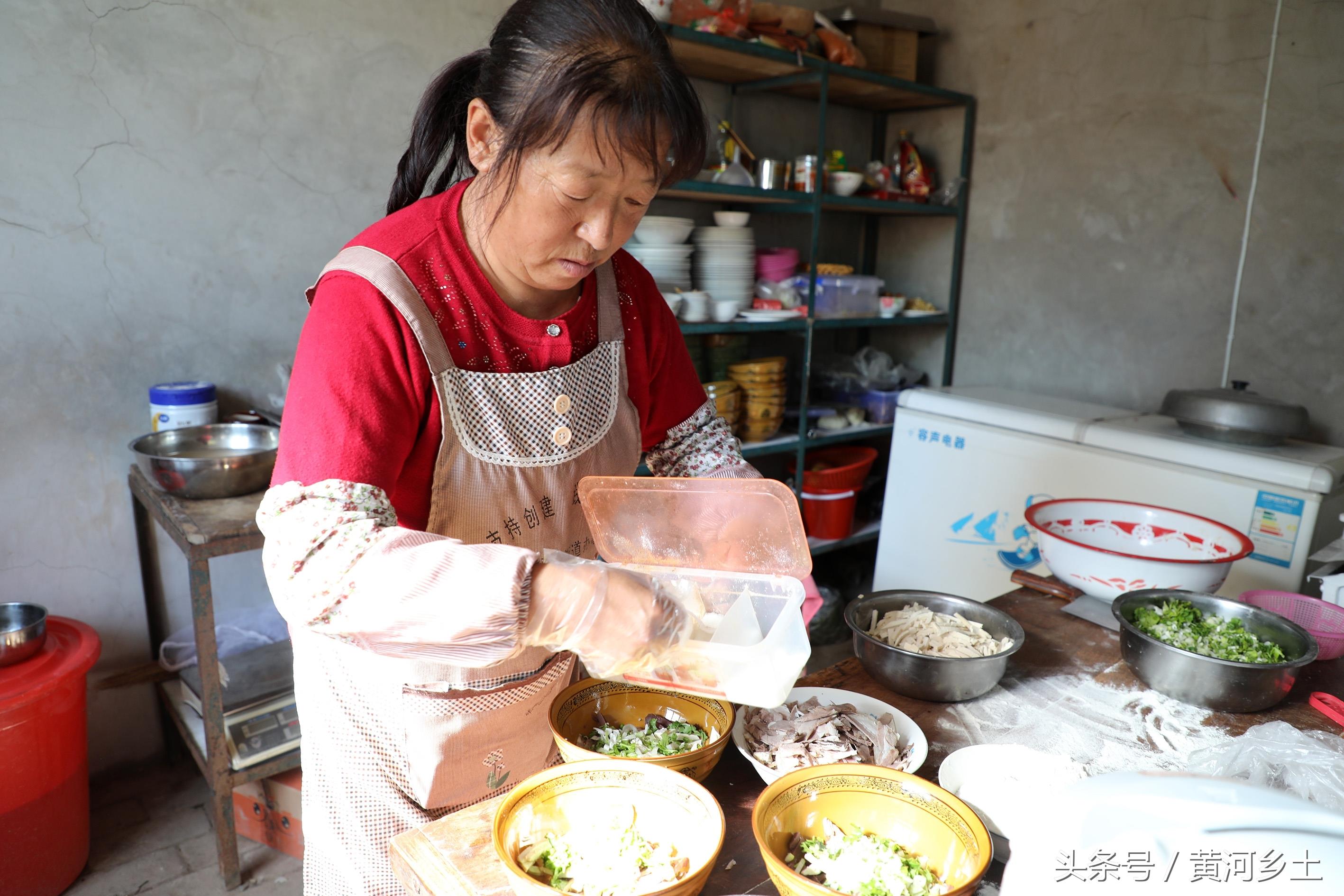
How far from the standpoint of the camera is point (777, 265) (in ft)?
10.9

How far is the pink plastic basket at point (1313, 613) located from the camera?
4.89ft

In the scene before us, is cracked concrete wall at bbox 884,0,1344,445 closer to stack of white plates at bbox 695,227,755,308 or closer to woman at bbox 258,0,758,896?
stack of white plates at bbox 695,227,755,308

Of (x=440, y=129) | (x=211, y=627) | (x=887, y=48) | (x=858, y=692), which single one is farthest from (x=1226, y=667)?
(x=887, y=48)

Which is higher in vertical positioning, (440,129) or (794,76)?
(794,76)

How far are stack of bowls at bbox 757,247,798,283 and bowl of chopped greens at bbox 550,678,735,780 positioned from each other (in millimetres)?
2440

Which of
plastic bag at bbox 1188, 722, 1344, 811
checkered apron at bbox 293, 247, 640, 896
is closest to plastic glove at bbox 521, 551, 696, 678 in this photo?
checkered apron at bbox 293, 247, 640, 896

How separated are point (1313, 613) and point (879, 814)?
1166mm

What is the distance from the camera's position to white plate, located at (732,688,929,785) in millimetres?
1049

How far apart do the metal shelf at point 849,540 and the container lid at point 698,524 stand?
7.77ft

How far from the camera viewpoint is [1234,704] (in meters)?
1.29

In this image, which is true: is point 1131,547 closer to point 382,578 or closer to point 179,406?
point 382,578

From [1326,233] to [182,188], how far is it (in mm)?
3482

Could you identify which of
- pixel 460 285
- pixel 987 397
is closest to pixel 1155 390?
pixel 987 397

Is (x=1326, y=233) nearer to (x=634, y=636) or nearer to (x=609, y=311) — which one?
(x=609, y=311)
